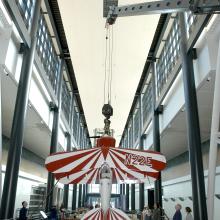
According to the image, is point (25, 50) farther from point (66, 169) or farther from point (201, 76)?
point (66, 169)

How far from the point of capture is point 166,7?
6188 millimetres

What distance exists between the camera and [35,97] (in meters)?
12.7

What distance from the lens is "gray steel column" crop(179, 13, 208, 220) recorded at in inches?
335

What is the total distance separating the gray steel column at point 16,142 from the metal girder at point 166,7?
14.7 feet

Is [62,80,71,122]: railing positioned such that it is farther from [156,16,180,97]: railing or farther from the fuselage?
the fuselage

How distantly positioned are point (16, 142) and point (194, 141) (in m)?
5.54

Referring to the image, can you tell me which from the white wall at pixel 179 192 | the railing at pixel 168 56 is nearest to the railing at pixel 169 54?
the railing at pixel 168 56

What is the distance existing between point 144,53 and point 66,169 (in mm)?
11088

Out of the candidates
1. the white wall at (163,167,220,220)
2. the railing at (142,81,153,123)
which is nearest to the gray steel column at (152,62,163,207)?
the white wall at (163,167,220,220)

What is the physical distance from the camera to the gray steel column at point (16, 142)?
8453 millimetres

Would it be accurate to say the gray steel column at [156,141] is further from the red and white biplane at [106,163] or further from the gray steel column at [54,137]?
the red and white biplane at [106,163]

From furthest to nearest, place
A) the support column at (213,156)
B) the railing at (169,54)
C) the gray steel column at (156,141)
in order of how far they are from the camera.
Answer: the gray steel column at (156,141)
the railing at (169,54)
the support column at (213,156)

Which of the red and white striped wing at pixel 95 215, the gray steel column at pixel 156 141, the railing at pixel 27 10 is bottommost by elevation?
the red and white striped wing at pixel 95 215

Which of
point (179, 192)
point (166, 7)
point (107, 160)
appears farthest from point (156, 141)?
point (107, 160)
